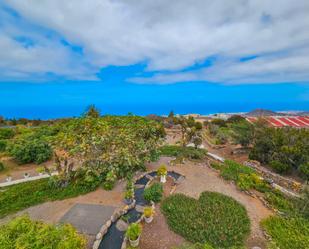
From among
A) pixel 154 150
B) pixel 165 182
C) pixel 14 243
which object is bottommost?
pixel 165 182

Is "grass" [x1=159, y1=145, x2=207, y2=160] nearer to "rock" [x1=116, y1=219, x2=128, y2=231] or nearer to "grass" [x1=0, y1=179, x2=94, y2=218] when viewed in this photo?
"grass" [x1=0, y1=179, x2=94, y2=218]

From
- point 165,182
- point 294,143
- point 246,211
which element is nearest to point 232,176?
point 246,211

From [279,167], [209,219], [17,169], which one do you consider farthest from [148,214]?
[17,169]

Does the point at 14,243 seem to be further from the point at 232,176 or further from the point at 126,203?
the point at 232,176

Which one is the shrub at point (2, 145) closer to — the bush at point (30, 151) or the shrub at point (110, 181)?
the bush at point (30, 151)

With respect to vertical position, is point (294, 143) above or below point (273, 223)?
above

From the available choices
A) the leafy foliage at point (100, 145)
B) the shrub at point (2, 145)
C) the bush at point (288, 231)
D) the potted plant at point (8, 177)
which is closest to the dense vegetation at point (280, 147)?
the bush at point (288, 231)

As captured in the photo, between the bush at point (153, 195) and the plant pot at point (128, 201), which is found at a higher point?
the bush at point (153, 195)
